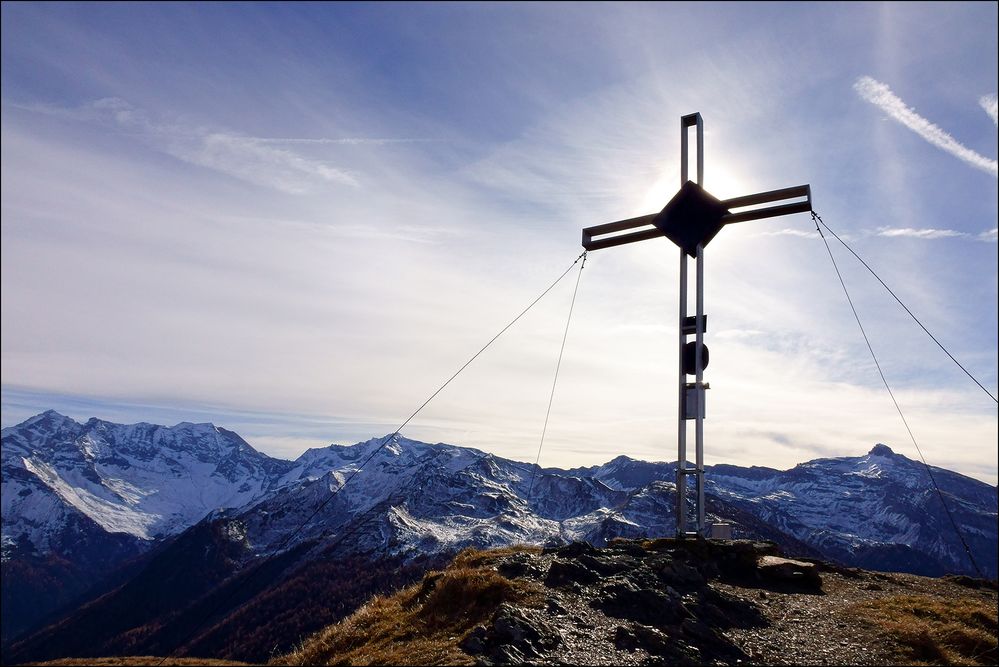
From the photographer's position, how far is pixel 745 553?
25.3 meters

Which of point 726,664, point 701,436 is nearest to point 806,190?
point 701,436

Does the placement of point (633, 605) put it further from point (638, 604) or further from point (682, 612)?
point (682, 612)

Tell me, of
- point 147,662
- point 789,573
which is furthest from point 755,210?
point 147,662

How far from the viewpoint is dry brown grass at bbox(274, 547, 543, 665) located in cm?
1574

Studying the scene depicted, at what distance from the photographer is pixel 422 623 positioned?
17.8 m

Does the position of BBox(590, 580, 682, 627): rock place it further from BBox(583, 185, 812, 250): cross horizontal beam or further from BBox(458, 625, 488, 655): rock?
BBox(583, 185, 812, 250): cross horizontal beam

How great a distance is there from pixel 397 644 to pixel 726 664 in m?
8.73

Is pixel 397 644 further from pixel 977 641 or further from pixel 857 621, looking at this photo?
pixel 977 641

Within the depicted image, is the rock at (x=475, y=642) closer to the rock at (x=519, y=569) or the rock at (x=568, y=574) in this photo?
the rock at (x=568, y=574)

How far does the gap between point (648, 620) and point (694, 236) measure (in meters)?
17.3

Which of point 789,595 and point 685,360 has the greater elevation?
point 685,360

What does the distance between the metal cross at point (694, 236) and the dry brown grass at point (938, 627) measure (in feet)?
24.7

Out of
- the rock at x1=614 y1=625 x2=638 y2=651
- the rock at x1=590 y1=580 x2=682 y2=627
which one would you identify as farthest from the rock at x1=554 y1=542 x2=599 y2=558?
the rock at x1=614 y1=625 x2=638 y2=651

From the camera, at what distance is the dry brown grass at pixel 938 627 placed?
17.0 metres
